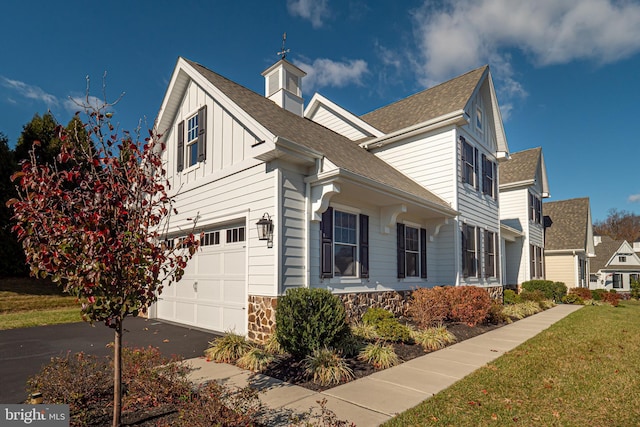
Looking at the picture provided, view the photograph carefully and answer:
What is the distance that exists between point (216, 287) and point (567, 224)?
2454 centimetres

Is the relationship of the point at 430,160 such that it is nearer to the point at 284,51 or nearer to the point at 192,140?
the point at 284,51

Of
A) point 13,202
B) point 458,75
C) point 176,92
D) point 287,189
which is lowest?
point 13,202

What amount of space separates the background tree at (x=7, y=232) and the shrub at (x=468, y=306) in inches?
710

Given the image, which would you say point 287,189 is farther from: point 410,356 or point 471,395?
point 471,395

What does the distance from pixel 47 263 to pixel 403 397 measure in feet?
13.8

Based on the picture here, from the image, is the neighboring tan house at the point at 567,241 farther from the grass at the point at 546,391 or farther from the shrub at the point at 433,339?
the shrub at the point at 433,339

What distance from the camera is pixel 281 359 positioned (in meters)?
6.37

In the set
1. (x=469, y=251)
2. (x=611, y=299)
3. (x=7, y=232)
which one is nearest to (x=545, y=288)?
(x=611, y=299)

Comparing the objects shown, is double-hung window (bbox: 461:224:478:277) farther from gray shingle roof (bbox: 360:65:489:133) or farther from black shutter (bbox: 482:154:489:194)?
gray shingle roof (bbox: 360:65:489:133)

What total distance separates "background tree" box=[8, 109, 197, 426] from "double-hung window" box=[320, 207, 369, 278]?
4.81m

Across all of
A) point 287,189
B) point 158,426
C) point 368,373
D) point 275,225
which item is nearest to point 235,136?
point 287,189

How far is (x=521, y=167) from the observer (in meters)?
21.0

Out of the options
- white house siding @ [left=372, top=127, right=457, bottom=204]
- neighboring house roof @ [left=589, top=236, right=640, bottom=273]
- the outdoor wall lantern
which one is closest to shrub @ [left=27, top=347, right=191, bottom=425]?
the outdoor wall lantern

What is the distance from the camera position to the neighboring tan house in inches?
893
